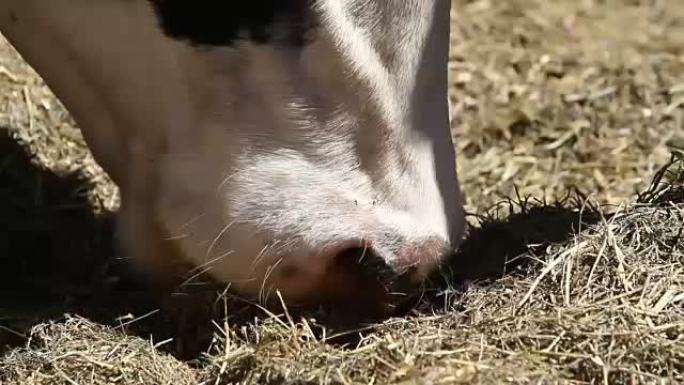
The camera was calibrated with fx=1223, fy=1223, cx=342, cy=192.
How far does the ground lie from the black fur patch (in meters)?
0.37

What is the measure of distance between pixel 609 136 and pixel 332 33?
1.33 metres

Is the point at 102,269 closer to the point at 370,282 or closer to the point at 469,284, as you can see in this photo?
the point at 370,282

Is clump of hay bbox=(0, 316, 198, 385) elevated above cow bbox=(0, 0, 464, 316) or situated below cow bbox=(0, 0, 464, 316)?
below

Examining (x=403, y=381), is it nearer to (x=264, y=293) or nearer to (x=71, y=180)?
(x=264, y=293)

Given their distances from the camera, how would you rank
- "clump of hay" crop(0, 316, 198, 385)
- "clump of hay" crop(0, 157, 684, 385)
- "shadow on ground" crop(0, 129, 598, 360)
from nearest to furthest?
1. "clump of hay" crop(0, 157, 684, 385)
2. "clump of hay" crop(0, 316, 198, 385)
3. "shadow on ground" crop(0, 129, 598, 360)

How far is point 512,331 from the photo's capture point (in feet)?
5.01

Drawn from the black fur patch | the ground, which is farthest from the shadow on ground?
the black fur patch

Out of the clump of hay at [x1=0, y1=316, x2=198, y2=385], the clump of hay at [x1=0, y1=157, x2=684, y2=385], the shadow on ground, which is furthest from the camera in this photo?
the shadow on ground

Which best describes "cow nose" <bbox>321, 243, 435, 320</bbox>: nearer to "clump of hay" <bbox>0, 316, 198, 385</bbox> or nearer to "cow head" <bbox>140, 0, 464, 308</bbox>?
"cow head" <bbox>140, 0, 464, 308</bbox>

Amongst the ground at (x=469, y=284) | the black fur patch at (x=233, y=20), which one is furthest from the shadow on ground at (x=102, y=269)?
the black fur patch at (x=233, y=20)

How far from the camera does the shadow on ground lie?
1680 mm

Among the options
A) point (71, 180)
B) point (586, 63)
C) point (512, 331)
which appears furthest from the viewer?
point (586, 63)

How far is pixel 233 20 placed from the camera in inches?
59.7

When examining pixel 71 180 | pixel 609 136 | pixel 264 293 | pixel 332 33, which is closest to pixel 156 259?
pixel 264 293
